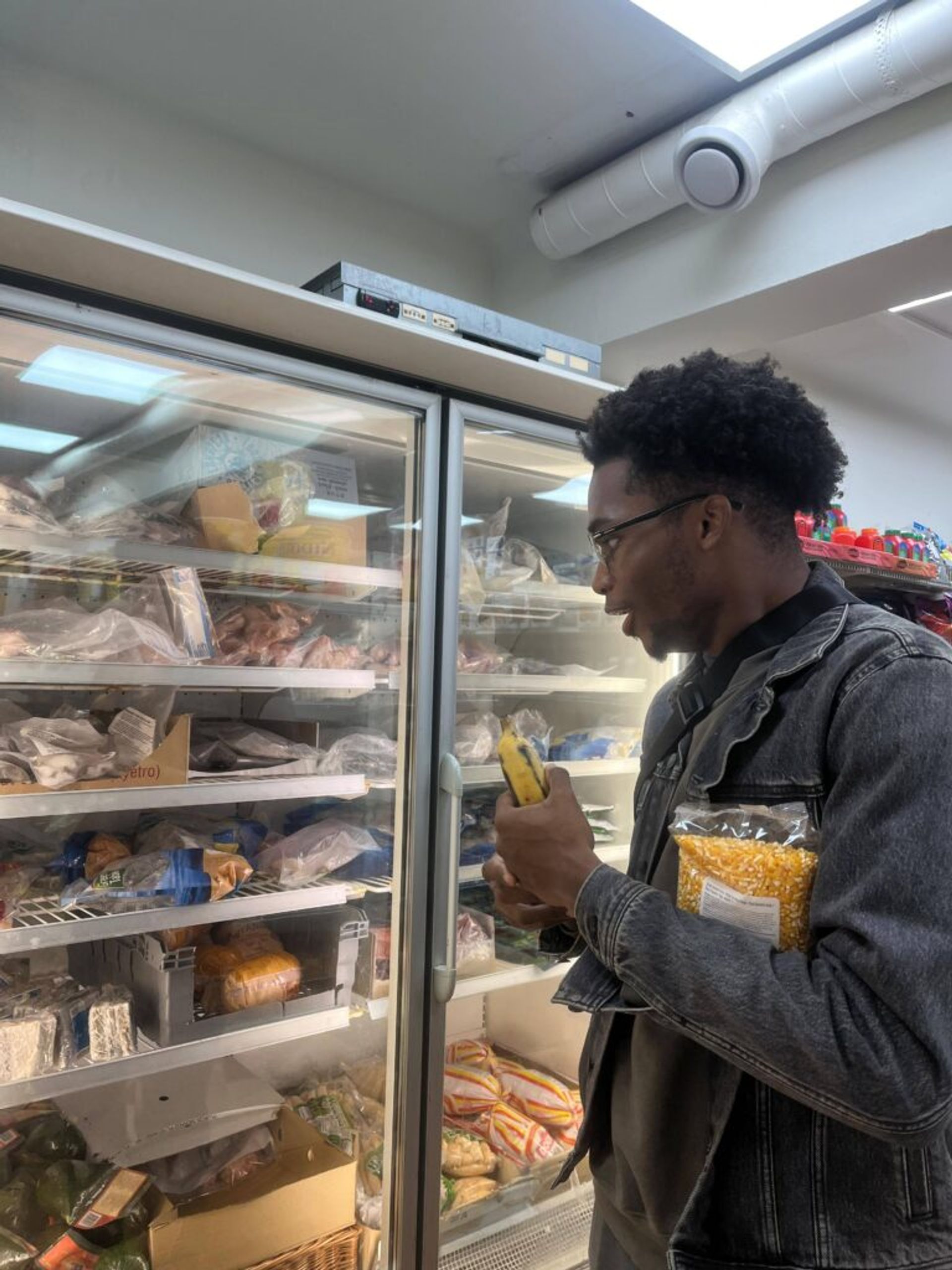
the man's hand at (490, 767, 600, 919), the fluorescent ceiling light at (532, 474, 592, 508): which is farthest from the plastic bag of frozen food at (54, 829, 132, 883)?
the fluorescent ceiling light at (532, 474, 592, 508)

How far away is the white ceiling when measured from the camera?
5.58ft

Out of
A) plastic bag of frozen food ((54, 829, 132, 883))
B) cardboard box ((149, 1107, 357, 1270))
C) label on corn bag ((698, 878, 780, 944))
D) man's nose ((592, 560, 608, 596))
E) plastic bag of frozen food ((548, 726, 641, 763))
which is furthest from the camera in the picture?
plastic bag of frozen food ((548, 726, 641, 763))

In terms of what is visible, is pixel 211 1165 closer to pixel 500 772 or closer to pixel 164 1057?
pixel 164 1057

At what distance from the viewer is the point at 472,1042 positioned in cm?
248

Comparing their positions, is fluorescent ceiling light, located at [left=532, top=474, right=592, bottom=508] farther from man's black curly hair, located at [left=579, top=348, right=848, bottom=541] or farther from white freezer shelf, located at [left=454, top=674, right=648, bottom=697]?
man's black curly hair, located at [left=579, top=348, right=848, bottom=541]

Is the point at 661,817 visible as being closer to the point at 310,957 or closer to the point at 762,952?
the point at 762,952

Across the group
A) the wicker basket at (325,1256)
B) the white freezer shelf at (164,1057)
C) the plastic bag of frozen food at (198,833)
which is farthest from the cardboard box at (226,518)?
the wicker basket at (325,1256)

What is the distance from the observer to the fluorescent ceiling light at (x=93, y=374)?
1.57m

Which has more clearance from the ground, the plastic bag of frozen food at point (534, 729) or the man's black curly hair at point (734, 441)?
the man's black curly hair at point (734, 441)

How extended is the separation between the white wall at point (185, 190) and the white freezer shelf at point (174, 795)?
121cm

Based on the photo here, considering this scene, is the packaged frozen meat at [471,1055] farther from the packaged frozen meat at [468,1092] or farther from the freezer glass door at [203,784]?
the freezer glass door at [203,784]

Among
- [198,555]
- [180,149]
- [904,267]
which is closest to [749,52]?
[904,267]

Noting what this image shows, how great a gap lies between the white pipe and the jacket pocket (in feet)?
5.44

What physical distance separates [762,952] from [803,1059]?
91 mm
